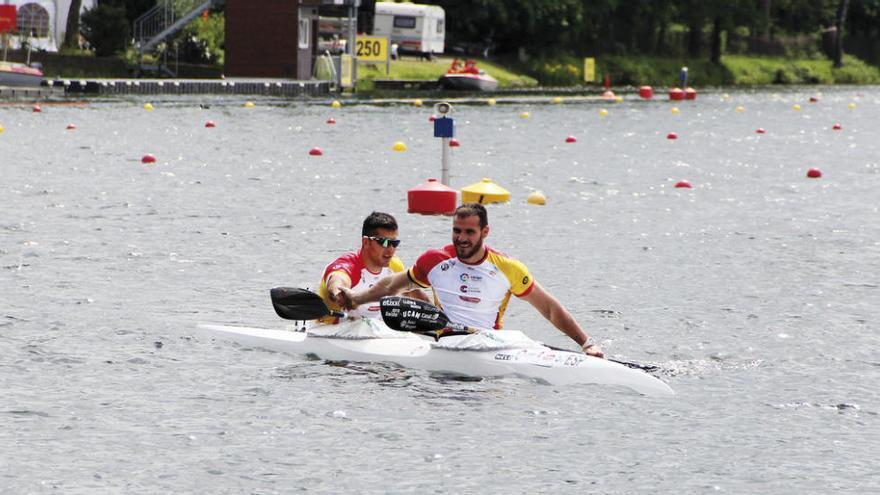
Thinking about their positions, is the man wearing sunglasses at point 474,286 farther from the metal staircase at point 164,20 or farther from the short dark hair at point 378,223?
the metal staircase at point 164,20

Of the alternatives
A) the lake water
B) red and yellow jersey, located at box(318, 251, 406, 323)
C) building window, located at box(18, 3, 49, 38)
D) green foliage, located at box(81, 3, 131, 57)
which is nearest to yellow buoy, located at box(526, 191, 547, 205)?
the lake water

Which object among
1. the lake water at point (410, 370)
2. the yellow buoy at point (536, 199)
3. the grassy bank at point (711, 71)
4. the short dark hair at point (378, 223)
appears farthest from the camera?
the grassy bank at point (711, 71)

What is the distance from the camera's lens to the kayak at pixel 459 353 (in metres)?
12.2

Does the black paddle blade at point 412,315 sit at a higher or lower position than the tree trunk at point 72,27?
lower

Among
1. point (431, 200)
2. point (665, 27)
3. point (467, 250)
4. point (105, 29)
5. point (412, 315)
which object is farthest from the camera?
point (665, 27)

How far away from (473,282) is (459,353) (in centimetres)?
60

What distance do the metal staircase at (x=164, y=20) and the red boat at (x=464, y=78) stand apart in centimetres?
1059

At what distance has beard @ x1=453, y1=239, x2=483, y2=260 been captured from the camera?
40.2ft

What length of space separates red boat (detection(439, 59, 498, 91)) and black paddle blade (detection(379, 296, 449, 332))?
55.3 meters

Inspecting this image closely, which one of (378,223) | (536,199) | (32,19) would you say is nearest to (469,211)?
(378,223)

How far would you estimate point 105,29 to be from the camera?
60688 mm

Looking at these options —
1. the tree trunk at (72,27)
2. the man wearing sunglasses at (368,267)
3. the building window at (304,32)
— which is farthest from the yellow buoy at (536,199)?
the tree trunk at (72,27)

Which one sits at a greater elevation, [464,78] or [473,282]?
[464,78]

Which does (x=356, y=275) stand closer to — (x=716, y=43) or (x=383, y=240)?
(x=383, y=240)
